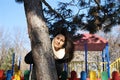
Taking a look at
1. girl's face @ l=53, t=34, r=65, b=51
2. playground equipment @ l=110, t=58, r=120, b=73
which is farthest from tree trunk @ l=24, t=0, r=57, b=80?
playground equipment @ l=110, t=58, r=120, b=73

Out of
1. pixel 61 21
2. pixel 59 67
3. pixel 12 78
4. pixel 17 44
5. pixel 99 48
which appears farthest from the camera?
pixel 17 44

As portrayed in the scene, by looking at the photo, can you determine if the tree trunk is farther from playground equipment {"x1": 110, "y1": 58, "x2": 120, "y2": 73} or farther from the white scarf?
playground equipment {"x1": 110, "y1": 58, "x2": 120, "y2": 73}

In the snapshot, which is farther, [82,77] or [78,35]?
[78,35]

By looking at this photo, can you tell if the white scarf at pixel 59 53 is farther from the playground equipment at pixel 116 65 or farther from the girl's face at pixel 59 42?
the playground equipment at pixel 116 65

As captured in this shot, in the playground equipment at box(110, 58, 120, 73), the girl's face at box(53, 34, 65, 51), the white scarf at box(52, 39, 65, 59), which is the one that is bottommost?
the playground equipment at box(110, 58, 120, 73)

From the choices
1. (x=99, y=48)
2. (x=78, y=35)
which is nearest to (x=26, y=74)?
(x=78, y=35)

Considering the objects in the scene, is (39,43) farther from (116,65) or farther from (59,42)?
(116,65)

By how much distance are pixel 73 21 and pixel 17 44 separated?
25203 mm

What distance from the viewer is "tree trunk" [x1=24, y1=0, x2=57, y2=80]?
2.91 m

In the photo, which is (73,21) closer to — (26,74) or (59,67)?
(26,74)

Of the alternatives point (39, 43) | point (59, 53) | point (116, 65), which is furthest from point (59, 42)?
point (116, 65)

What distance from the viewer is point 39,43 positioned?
9.78 ft

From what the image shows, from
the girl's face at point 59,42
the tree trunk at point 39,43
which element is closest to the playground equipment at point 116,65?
the girl's face at point 59,42

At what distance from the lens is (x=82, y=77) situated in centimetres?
529
